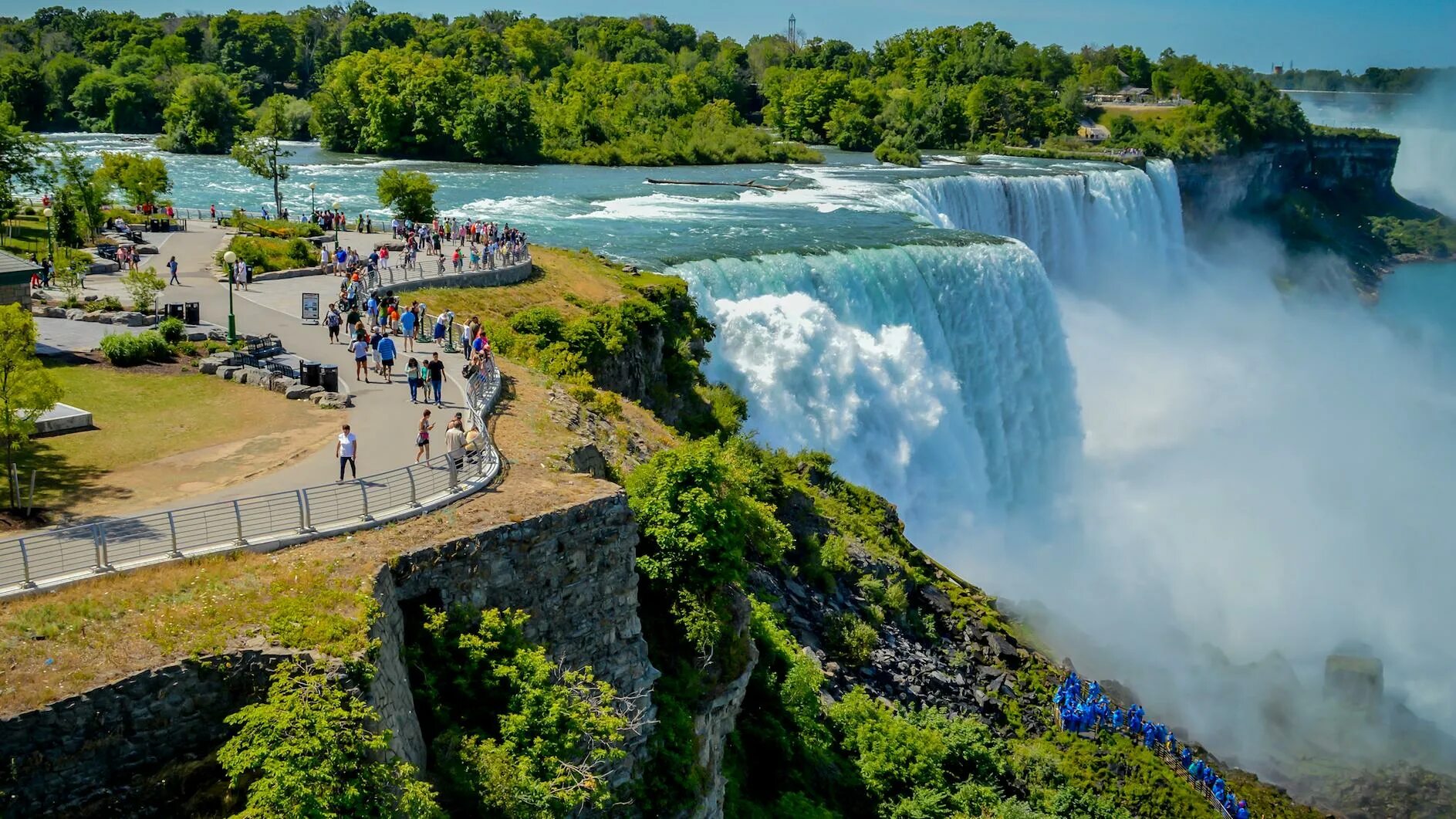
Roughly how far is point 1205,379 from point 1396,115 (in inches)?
5092

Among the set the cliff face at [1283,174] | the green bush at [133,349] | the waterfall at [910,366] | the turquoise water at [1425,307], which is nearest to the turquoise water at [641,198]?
the waterfall at [910,366]

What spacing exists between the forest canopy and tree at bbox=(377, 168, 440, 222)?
2403cm

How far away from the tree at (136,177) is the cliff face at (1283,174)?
211 feet

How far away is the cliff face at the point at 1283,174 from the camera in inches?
3287

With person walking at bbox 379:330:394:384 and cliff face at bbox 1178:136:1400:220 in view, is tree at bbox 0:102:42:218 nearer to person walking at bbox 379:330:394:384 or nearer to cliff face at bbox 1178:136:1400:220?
person walking at bbox 379:330:394:384

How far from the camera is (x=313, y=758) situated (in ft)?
33.3

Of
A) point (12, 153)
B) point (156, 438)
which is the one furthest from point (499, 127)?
point (156, 438)

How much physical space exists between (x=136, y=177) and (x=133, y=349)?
22.3 m

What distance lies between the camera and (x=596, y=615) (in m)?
14.1

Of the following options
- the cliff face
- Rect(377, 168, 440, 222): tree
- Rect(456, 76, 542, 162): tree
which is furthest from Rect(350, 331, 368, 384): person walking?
the cliff face

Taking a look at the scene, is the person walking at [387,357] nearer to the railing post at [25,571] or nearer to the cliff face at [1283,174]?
the railing post at [25,571]

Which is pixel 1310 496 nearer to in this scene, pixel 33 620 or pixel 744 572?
pixel 744 572

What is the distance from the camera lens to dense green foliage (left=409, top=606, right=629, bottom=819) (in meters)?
→ 12.1

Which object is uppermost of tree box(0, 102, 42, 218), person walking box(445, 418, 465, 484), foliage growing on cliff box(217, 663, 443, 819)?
tree box(0, 102, 42, 218)
